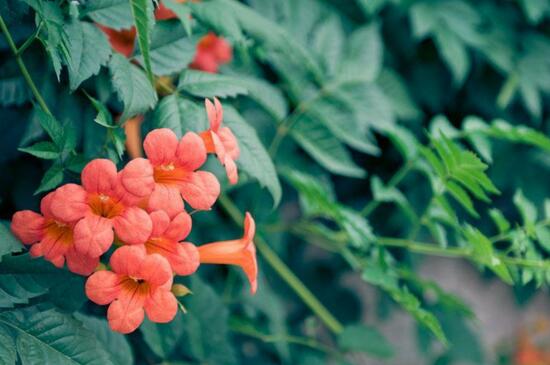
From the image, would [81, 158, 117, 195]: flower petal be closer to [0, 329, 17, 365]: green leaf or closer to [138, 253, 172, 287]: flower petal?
[138, 253, 172, 287]: flower petal

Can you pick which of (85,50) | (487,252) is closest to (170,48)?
(85,50)

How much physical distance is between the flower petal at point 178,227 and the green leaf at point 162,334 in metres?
0.42

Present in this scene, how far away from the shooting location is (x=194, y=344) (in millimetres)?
1649

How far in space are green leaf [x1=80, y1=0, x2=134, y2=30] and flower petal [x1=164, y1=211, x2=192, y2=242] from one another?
1.39 ft

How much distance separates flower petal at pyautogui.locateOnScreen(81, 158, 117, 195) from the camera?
3.43 feet

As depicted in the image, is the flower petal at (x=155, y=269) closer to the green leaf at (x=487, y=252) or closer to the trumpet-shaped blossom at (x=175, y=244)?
the trumpet-shaped blossom at (x=175, y=244)

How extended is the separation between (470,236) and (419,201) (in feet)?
3.41

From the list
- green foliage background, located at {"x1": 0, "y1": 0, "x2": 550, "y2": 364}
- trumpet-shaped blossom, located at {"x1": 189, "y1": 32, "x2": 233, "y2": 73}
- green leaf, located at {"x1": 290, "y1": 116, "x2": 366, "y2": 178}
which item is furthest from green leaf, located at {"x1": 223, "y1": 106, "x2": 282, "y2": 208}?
green leaf, located at {"x1": 290, "y1": 116, "x2": 366, "y2": 178}

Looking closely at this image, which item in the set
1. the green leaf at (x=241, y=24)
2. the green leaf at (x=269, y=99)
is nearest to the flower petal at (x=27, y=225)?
the green leaf at (x=241, y=24)

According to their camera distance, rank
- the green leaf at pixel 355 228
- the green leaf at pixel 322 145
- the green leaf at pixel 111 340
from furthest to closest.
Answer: the green leaf at pixel 322 145 → the green leaf at pixel 355 228 → the green leaf at pixel 111 340

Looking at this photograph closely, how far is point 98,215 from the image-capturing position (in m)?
1.07

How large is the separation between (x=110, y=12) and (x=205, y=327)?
77cm

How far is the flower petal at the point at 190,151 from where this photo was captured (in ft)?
3.59

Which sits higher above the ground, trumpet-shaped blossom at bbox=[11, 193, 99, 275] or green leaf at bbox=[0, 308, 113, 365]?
trumpet-shaped blossom at bbox=[11, 193, 99, 275]
